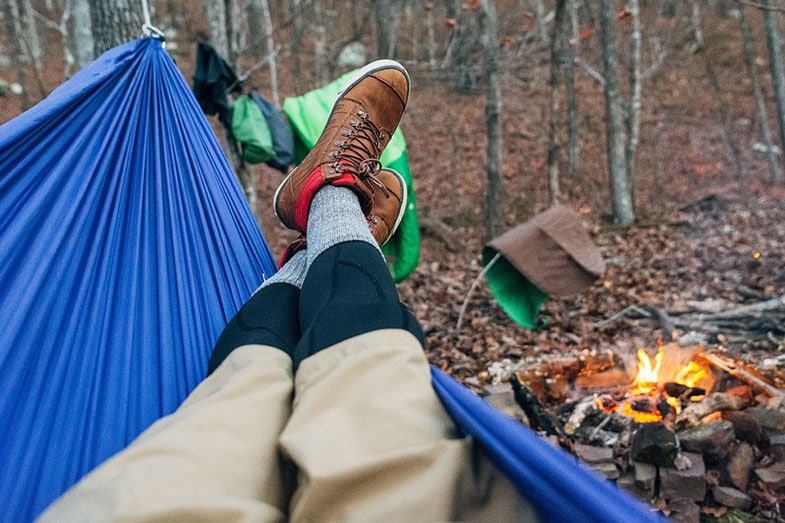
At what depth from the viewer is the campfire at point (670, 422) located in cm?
149

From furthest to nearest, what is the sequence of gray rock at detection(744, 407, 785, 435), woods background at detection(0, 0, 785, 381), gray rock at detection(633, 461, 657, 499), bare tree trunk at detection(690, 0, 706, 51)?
bare tree trunk at detection(690, 0, 706, 51) < woods background at detection(0, 0, 785, 381) < gray rock at detection(744, 407, 785, 435) < gray rock at detection(633, 461, 657, 499)

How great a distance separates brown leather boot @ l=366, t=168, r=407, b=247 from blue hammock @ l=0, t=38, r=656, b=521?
302 mm

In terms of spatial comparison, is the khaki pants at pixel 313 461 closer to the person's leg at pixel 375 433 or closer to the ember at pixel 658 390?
the person's leg at pixel 375 433

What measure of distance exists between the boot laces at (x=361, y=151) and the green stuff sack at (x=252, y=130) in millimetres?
1114

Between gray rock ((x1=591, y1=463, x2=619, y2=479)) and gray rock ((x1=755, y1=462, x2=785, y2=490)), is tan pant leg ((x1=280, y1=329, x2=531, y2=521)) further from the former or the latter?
gray rock ((x1=755, y1=462, x2=785, y2=490))

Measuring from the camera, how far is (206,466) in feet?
1.84

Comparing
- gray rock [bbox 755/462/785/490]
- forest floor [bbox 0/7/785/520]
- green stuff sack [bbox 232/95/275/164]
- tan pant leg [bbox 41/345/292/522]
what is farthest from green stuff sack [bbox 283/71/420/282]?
tan pant leg [bbox 41/345/292/522]

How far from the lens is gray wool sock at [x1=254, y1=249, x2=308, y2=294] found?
1.11m

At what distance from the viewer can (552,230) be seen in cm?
254

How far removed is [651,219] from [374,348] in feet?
17.3

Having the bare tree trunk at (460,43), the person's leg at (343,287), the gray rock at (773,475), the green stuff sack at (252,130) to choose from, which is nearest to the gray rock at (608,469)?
the gray rock at (773,475)

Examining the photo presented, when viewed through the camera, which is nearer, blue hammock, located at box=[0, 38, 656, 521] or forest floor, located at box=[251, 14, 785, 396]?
blue hammock, located at box=[0, 38, 656, 521]

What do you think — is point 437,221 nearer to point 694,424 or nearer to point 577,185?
point 577,185

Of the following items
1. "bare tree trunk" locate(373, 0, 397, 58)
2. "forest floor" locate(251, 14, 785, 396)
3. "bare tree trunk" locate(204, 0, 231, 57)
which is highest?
"bare tree trunk" locate(373, 0, 397, 58)
